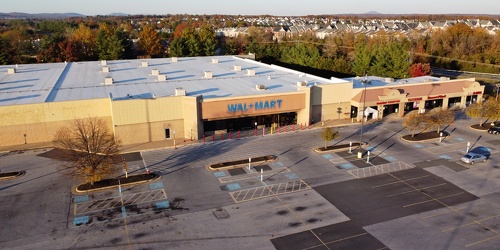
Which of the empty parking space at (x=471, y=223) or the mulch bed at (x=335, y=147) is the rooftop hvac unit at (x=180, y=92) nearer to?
the mulch bed at (x=335, y=147)

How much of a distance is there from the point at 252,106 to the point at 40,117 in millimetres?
25153

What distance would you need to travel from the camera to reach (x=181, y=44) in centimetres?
10631

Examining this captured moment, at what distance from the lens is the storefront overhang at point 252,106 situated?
48.2 meters

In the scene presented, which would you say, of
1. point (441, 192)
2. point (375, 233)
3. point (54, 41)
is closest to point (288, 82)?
point (441, 192)

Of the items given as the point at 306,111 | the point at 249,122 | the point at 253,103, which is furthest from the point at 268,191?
the point at 306,111

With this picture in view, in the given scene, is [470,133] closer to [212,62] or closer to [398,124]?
[398,124]

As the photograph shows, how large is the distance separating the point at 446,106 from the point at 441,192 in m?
34.1

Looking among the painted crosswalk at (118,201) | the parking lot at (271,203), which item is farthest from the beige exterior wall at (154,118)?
the painted crosswalk at (118,201)

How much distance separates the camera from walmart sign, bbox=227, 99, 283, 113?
1932 inches

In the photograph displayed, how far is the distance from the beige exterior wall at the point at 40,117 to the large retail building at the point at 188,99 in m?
0.10

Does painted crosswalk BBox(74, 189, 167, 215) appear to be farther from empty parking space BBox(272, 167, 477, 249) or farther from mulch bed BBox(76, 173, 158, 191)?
empty parking space BBox(272, 167, 477, 249)

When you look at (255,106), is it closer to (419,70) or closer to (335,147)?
(335,147)

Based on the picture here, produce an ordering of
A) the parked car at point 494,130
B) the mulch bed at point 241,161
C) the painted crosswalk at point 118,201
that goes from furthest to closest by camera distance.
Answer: the parked car at point 494,130 < the mulch bed at point 241,161 < the painted crosswalk at point 118,201

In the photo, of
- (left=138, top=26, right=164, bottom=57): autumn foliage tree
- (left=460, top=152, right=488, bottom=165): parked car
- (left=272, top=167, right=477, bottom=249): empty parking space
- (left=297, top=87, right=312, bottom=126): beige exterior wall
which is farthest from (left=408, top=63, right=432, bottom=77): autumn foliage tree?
(left=138, top=26, right=164, bottom=57): autumn foliage tree
